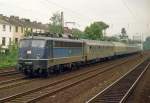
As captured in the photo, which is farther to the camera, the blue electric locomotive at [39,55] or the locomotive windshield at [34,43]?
the locomotive windshield at [34,43]

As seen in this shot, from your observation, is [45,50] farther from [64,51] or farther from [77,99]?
[77,99]

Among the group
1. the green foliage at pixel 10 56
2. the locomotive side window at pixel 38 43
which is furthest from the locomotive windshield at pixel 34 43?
the green foliage at pixel 10 56

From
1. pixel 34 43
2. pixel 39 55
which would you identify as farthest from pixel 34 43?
pixel 39 55

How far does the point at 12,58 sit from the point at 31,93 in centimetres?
2834

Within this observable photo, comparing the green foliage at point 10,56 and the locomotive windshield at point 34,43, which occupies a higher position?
the locomotive windshield at point 34,43

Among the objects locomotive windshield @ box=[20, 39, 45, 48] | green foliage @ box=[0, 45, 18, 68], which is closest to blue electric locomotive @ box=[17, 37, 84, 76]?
locomotive windshield @ box=[20, 39, 45, 48]

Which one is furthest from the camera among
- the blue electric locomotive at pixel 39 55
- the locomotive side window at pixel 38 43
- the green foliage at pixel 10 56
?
the green foliage at pixel 10 56

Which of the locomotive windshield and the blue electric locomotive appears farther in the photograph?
the locomotive windshield

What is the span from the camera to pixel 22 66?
24703mm

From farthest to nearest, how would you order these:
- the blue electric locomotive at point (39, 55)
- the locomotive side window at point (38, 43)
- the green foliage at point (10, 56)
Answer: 1. the green foliage at point (10, 56)
2. the locomotive side window at point (38, 43)
3. the blue electric locomotive at point (39, 55)

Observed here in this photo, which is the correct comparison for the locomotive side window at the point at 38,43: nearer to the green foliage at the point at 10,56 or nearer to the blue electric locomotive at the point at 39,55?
the blue electric locomotive at the point at 39,55

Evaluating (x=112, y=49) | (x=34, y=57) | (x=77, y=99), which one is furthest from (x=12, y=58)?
(x=77, y=99)

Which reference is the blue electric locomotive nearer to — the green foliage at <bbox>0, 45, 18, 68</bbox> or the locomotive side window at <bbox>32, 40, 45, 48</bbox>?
the locomotive side window at <bbox>32, 40, 45, 48</bbox>

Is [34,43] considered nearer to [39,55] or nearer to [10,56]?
[39,55]
